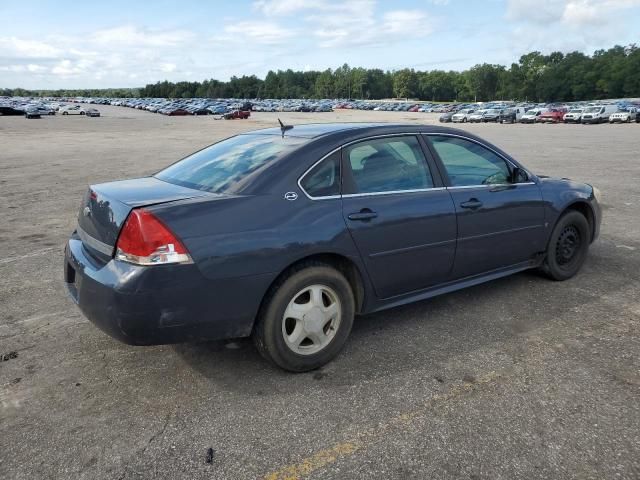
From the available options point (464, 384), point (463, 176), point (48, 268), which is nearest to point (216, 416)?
point (464, 384)

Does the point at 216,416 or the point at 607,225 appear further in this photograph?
the point at 607,225

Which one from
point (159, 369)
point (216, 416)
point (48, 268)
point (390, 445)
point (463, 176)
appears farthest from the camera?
point (48, 268)

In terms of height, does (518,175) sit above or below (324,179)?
below

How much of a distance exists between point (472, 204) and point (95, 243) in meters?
2.71

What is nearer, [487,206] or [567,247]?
[487,206]

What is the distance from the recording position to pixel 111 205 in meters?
3.26

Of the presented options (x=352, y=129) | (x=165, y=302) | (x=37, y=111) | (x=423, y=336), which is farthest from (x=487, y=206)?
(x=37, y=111)

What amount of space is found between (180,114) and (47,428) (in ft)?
278

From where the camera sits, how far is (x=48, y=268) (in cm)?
561

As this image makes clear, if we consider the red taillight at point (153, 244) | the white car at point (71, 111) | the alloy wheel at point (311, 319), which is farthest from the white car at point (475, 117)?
the red taillight at point (153, 244)

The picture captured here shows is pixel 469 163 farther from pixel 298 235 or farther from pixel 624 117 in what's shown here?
pixel 624 117

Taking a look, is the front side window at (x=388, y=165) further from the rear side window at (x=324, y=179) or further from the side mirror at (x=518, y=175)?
the side mirror at (x=518, y=175)

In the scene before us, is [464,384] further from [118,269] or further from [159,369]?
[118,269]

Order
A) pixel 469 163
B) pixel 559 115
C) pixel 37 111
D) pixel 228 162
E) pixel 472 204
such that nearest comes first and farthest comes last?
1. pixel 228 162
2. pixel 472 204
3. pixel 469 163
4. pixel 559 115
5. pixel 37 111
